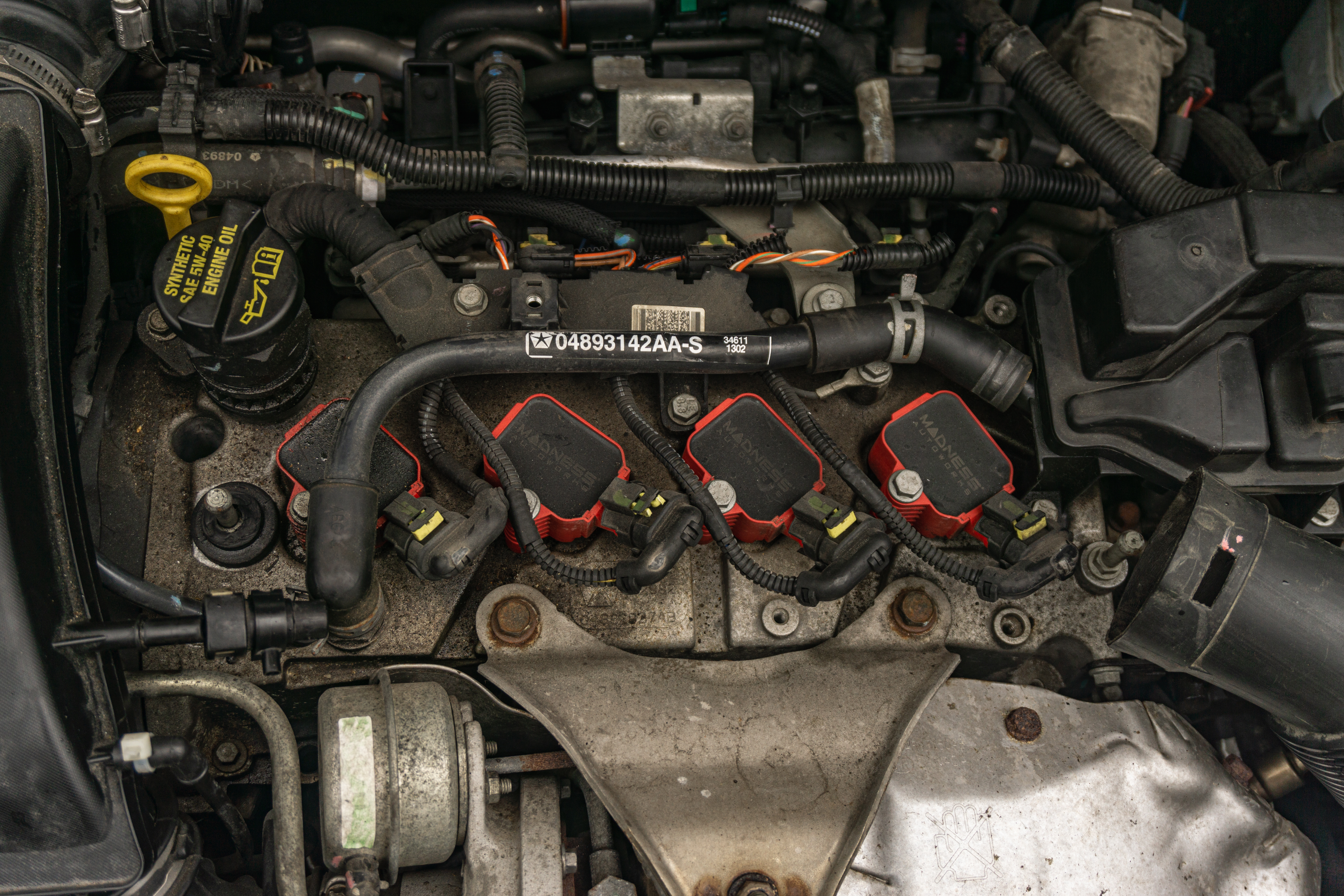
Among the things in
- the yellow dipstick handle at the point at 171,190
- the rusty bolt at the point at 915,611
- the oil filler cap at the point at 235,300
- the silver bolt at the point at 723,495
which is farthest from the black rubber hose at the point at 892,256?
the yellow dipstick handle at the point at 171,190

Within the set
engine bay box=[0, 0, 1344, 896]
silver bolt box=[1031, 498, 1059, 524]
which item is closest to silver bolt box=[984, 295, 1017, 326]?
engine bay box=[0, 0, 1344, 896]

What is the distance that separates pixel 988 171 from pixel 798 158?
40 cm

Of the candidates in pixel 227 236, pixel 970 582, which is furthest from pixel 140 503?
pixel 970 582

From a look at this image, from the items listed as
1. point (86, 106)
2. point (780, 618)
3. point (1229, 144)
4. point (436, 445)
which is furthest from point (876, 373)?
point (86, 106)

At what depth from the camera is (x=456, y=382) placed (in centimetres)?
189

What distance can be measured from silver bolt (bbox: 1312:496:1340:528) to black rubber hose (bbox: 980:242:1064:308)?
0.68 m

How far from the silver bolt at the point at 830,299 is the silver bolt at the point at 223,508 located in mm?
1124

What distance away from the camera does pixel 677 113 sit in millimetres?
2104

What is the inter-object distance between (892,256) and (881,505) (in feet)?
1.73

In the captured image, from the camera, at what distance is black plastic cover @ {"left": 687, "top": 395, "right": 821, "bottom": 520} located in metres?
1.81

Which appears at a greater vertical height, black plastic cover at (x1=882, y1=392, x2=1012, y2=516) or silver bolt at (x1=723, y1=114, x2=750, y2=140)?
silver bolt at (x1=723, y1=114, x2=750, y2=140)

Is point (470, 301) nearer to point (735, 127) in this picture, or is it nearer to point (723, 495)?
point (723, 495)

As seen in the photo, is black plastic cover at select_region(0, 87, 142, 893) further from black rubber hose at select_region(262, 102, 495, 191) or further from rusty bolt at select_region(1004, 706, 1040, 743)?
rusty bolt at select_region(1004, 706, 1040, 743)

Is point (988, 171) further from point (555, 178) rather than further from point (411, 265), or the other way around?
point (411, 265)
